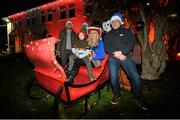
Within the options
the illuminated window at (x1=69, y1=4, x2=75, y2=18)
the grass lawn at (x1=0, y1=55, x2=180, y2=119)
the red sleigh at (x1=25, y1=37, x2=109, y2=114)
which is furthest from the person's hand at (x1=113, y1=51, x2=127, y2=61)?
the illuminated window at (x1=69, y1=4, x2=75, y2=18)

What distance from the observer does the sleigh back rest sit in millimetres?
4688

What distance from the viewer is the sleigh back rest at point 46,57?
469 cm

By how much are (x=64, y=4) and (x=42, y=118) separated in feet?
71.7

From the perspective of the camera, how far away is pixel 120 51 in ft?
19.6

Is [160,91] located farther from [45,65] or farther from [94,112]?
[45,65]

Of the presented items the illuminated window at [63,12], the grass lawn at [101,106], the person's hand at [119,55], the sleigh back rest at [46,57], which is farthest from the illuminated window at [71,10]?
the sleigh back rest at [46,57]

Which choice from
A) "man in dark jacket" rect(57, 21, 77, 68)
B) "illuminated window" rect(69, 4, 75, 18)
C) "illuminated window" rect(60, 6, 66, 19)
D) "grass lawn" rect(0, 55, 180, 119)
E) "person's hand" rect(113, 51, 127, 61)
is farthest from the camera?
"illuminated window" rect(60, 6, 66, 19)

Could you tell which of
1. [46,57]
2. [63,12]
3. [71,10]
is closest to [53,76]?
[46,57]

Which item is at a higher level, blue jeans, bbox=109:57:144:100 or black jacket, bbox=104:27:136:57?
black jacket, bbox=104:27:136:57

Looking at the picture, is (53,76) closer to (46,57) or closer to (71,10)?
(46,57)

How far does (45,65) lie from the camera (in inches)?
198

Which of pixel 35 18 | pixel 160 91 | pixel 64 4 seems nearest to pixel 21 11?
pixel 35 18

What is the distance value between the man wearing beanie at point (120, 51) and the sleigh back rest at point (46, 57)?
1738 mm

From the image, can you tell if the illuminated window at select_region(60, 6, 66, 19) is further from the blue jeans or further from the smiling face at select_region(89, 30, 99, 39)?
the blue jeans
